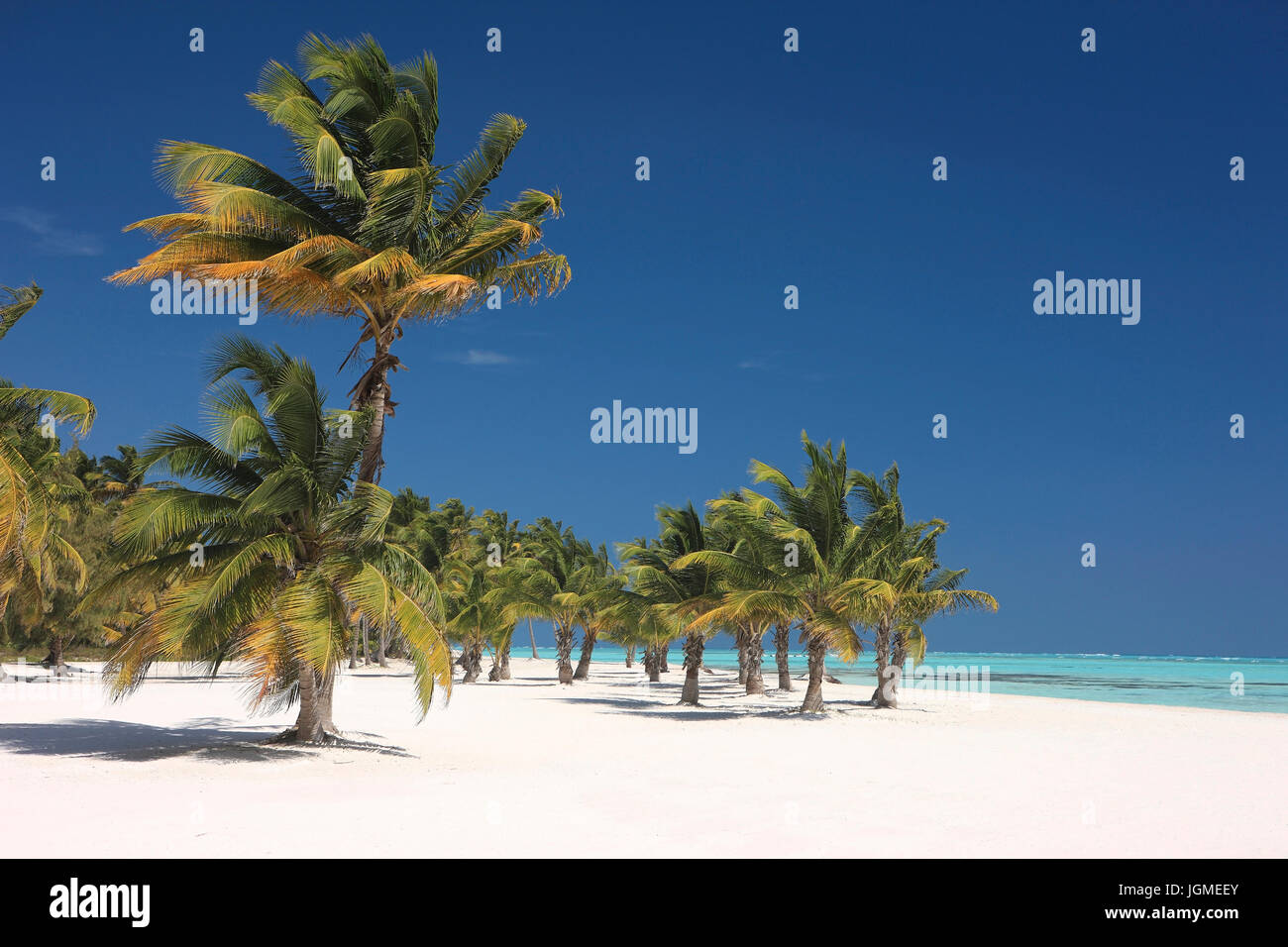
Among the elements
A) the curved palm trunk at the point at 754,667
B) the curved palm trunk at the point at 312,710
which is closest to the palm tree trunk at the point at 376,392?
the curved palm trunk at the point at 312,710

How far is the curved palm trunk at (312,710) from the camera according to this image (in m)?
13.8

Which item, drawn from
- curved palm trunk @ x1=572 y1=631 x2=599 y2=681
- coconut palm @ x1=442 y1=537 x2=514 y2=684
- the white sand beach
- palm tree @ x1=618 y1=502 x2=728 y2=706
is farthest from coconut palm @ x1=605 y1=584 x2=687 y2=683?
curved palm trunk @ x1=572 y1=631 x2=599 y2=681

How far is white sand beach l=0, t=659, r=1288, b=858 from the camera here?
25.2ft

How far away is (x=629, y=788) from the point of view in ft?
35.1

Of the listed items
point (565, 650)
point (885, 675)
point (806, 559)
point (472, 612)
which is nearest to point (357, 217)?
point (806, 559)

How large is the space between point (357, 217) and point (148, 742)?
8.72 metres

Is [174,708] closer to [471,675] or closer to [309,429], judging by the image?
[309,429]

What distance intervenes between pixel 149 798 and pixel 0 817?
1432 millimetres

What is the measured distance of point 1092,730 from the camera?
19.7m
